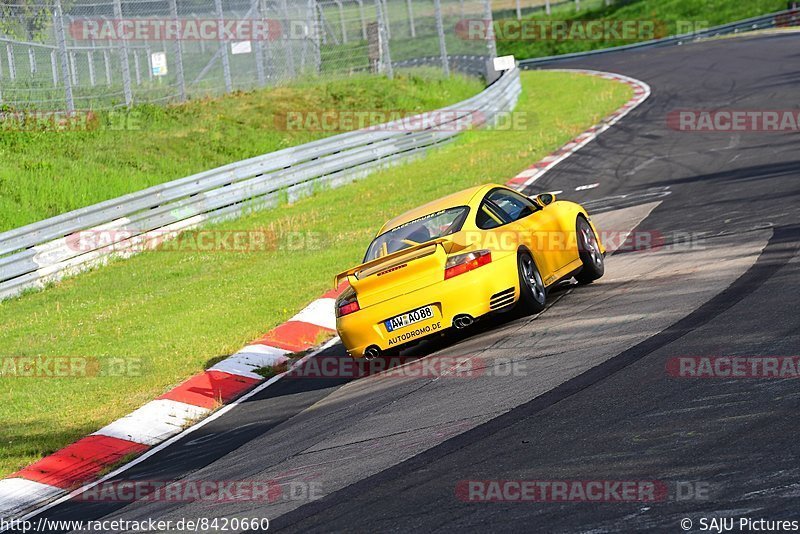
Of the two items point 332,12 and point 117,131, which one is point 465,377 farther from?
point 332,12

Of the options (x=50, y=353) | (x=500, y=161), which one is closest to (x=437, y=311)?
(x=50, y=353)

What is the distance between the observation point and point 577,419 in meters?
6.93

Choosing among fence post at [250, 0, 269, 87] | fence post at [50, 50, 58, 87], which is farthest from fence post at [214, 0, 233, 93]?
fence post at [50, 50, 58, 87]

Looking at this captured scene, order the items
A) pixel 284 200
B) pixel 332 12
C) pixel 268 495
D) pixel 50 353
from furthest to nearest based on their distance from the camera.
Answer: pixel 332 12 < pixel 284 200 < pixel 50 353 < pixel 268 495

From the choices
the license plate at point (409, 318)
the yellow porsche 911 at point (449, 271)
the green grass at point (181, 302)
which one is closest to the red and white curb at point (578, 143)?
the green grass at point (181, 302)

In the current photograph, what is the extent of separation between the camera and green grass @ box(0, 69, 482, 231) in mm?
19203

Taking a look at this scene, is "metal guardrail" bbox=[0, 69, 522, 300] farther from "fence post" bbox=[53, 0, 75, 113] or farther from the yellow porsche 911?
the yellow porsche 911

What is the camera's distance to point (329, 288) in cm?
1394

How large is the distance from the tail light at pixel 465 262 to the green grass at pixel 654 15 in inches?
1739

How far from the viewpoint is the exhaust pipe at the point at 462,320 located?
9.68 metres

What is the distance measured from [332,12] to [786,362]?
861 inches

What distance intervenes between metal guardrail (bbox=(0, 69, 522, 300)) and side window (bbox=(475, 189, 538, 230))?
775 cm

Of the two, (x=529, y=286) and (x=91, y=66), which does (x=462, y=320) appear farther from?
(x=91, y=66)

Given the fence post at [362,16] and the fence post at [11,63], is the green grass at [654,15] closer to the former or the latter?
the fence post at [362,16]
